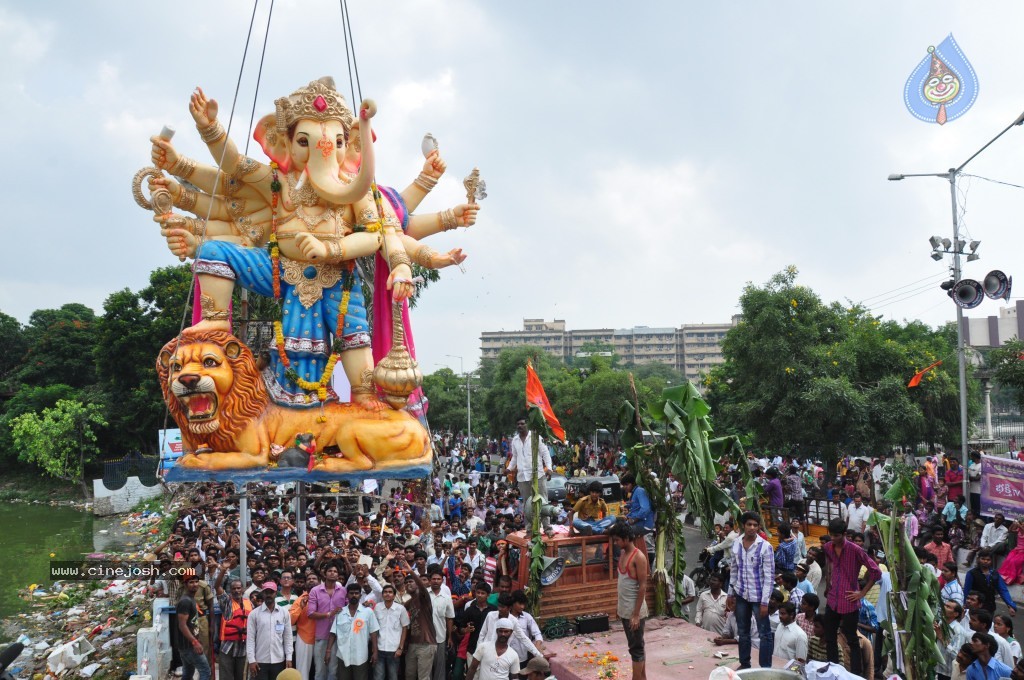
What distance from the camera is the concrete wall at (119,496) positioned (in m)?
29.0

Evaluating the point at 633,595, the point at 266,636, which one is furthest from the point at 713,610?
the point at 266,636

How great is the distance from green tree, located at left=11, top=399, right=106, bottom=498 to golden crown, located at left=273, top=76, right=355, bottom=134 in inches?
1121

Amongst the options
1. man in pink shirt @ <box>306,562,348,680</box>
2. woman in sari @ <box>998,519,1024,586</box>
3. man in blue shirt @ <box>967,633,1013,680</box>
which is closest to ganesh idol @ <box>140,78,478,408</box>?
man in pink shirt @ <box>306,562,348,680</box>

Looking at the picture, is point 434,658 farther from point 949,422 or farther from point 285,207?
point 949,422

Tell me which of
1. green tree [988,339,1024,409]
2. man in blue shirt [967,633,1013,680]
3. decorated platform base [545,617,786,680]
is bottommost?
decorated platform base [545,617,786,680]

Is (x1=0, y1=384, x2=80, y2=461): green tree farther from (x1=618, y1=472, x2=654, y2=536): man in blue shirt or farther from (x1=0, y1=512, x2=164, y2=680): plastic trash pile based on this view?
(x1=618, y1=472, x2=654, y2=536): man in blue shirt

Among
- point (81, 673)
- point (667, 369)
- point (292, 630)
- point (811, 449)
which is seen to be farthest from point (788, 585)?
point (667, 369)

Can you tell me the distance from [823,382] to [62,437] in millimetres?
29662

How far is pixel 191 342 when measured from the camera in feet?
26.6

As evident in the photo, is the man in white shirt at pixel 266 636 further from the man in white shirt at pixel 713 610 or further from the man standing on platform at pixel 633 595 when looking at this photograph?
the man in white shirt at pixel 713 610

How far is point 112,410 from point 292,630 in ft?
97.7

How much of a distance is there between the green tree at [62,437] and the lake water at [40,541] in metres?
1.91

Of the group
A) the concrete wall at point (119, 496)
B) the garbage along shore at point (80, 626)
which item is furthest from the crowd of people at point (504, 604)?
the concrete wall at point (119, 496)

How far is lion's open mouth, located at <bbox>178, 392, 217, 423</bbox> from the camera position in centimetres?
795
